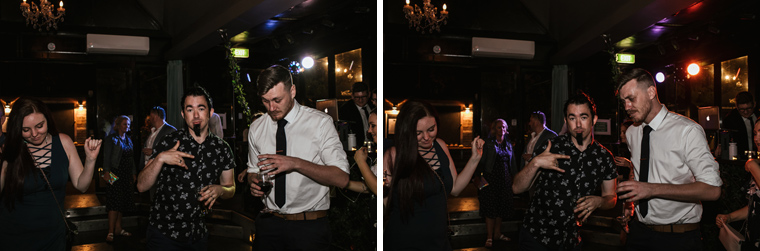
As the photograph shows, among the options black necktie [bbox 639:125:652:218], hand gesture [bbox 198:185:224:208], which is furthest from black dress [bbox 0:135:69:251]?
black necktie [bbox 639:125:652:218]

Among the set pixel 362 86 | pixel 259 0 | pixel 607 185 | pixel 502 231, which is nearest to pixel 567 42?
pixel 607 185

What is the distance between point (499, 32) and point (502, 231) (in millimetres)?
2455

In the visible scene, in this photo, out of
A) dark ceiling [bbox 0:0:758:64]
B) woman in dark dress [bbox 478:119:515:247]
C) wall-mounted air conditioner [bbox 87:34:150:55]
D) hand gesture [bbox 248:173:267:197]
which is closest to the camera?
hand gesture [bbox 248:173:267:197]

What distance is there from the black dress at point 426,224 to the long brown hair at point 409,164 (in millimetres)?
32

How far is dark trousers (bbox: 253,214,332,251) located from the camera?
226cm

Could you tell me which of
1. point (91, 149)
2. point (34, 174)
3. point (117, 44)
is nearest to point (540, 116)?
point (91, 149)

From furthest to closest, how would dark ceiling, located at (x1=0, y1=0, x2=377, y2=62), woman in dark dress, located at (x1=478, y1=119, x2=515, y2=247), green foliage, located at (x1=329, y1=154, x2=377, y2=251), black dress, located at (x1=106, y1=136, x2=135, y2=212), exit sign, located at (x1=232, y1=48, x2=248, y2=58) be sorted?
exit sign, located at (x1=232, y1=48, x2=248, y2=58), dark ceiling, located at (x1=0, y1=0, x2=377, y2=62), black dress, located at (x1=106, y1=136, x2=135, y2=212), woman in dark dress, located at (x1=478, y1=119, x2=515, y2=247), green foliage, located at (x1=329, y1=154, x2=377, y2=251)

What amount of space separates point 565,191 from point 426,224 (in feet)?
2.46

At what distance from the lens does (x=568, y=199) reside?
7.61ft

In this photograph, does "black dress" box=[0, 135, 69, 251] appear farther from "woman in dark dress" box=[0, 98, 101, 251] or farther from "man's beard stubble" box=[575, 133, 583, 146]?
"man's beard stubble" box=[575, 133, 583, 146]

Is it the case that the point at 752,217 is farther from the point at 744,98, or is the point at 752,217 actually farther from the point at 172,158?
the point at 172,158

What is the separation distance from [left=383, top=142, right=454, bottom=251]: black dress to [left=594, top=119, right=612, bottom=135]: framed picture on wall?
0.97 m

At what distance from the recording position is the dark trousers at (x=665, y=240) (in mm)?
2293

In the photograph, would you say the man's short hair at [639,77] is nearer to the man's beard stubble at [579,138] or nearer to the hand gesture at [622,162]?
the man's beard stubble at [579,138]
